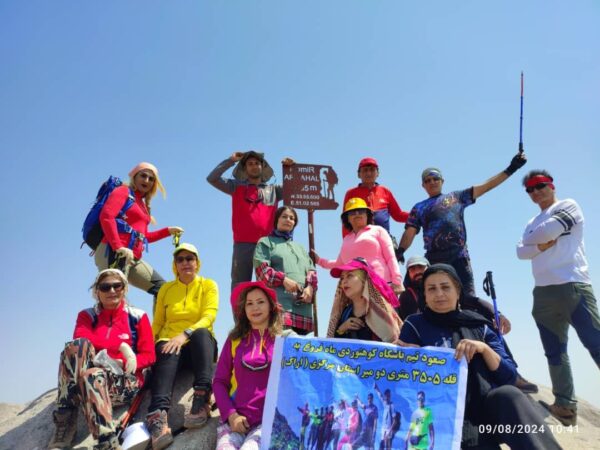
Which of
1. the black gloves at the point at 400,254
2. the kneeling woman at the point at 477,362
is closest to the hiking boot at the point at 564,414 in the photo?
the kneeling woman at the point at 477,362

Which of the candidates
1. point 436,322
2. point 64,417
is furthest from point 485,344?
point 64,417

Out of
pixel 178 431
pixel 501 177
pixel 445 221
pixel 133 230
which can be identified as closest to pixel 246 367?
pixel 178 431

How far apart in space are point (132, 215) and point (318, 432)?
451 cm

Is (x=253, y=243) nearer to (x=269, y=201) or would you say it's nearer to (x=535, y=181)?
(x=269, y=201)

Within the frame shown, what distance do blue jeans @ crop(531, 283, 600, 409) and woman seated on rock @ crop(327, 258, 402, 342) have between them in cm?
224

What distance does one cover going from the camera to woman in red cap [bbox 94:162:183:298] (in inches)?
257

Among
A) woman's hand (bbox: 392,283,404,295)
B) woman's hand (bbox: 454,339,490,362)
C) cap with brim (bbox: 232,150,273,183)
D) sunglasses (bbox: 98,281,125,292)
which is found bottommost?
woman's hand (bbox: 454,339,490,362)

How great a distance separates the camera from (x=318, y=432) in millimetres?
3844

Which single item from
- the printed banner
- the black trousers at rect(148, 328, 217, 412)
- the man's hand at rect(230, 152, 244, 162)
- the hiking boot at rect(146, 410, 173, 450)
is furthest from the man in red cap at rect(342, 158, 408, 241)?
the hiking boot at rect(146, 410, 173, 450)

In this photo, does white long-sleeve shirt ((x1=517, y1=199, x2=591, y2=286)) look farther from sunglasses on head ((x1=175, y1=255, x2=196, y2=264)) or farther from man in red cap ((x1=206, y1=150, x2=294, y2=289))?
sunglasses on head ((x1=175, y1=255, x2=196, y2=264))

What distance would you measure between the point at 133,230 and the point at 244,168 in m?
2.25

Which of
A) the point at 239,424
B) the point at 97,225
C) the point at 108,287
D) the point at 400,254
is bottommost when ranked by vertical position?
the point at 239,424

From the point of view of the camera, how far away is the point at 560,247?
6.09 metres

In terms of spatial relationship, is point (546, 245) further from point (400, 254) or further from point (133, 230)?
point (133, 230)
